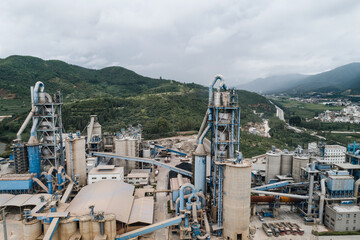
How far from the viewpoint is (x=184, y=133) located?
79.4m

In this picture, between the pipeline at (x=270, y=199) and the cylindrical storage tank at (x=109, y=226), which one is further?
the pipeline at (x=270, y=199)

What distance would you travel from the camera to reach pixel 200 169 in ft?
101

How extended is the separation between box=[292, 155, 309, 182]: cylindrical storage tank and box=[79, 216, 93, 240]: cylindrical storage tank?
3054cm

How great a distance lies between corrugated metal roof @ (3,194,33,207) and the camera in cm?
2997

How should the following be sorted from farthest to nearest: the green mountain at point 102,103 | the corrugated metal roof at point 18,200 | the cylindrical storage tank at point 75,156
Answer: the green mountain at point 102,103
the cylindrical storage tank at point 75,156
the corrugated metal roof at point 18,200

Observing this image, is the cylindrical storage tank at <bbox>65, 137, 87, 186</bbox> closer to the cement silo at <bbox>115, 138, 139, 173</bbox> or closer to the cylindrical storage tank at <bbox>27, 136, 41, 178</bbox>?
the cylindrical storage tank at <bbox>27, 136, 41, 178</bbox>

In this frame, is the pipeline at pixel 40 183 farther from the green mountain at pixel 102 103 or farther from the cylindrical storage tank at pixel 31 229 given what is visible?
the green mountain at pixel 102 103

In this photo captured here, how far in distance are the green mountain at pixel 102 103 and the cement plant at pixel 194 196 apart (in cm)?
3331

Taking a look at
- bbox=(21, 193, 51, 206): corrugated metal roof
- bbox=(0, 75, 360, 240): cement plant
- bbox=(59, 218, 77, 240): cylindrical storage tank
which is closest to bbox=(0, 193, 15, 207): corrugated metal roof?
bbox=(0, 75, 360, 240): cement plant

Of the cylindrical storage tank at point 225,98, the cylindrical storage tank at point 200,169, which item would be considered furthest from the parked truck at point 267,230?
the cylindrical storage tank at point 225,98

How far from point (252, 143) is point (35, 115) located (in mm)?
56991

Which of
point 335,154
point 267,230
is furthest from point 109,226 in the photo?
point 335,154

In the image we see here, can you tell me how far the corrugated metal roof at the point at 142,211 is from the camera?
90.9 feet

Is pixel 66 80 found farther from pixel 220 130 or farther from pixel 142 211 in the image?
pixel 220 130
